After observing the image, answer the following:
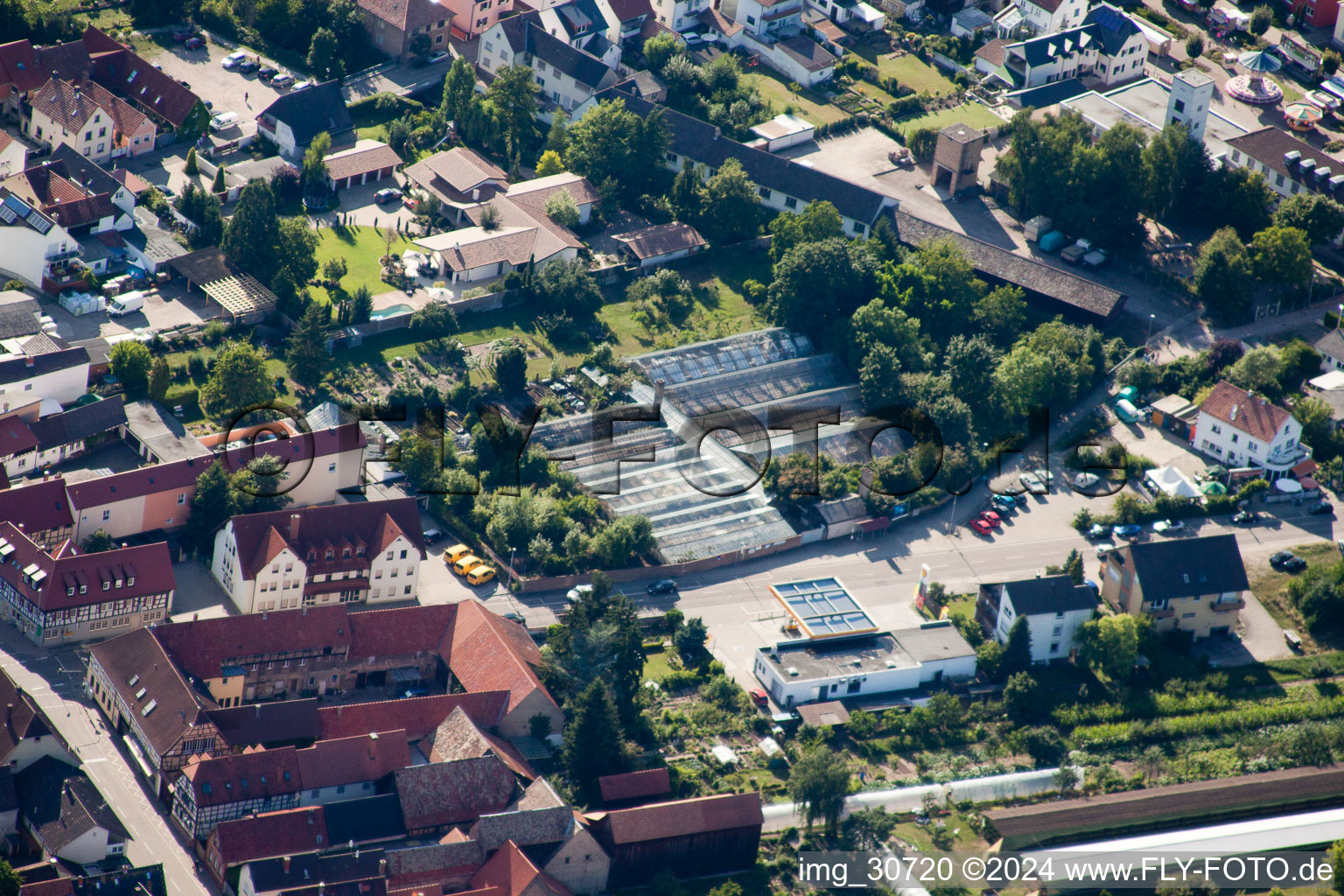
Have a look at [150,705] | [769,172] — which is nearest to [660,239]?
[769,172]

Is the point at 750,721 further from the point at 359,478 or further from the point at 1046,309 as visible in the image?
the point at 1046,309

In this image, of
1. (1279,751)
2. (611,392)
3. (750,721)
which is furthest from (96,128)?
(1279,751)

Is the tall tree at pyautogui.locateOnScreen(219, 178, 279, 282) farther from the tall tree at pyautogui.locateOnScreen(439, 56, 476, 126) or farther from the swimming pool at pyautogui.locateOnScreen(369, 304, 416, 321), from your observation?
the tall tree at pyautogui.locateOnScreen(439, 56, 476, 126)

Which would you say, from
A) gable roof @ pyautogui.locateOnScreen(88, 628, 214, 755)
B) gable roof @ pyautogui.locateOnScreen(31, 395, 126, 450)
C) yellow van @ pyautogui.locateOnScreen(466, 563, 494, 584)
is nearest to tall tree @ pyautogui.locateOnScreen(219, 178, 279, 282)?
gable roof @ pyautogui.locateOnScreen(31, 395, 126, 450)

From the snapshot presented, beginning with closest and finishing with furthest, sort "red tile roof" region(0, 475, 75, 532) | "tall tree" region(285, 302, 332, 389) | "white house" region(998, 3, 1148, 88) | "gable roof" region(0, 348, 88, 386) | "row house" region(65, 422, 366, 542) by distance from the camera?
"red tile roof" region(0, 475, 75, 532) < "row house" region(65, 422, 366, 542) < "gable roof" region(0, 348, 88, 386) < "tall tree" region(285, 302, 332, 389) < "white house" region(998, 3, 1148, 88)

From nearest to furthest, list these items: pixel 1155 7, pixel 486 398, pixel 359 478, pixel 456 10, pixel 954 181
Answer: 1. pixel 359 478
2. pixel 486 398
3. pixel 954 181
4. pixel 456 10
5. pixel 1155 7

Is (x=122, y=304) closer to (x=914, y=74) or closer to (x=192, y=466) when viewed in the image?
(x=192, y=466)
